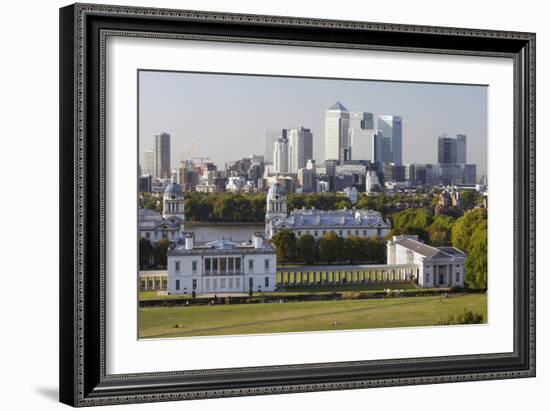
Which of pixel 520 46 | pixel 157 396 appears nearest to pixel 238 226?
pixel 157 396

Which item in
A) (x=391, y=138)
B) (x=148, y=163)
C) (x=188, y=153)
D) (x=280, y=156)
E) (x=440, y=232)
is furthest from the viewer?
(x=440, y=232)

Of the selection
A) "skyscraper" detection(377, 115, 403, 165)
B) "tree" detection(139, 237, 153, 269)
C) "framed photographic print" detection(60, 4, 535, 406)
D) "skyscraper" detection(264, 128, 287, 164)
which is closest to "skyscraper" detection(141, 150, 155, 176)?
"framed photographic print" detection(60, 4, 535, 406)

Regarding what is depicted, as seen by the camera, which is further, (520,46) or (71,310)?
(520,46)

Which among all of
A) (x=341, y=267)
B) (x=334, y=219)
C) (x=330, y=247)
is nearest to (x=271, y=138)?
(x=334, y=219)

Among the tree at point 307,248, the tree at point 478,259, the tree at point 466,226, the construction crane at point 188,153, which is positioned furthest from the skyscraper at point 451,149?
the construction crane at point 188,153

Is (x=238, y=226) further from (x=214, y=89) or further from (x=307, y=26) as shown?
(x=307, y=26)

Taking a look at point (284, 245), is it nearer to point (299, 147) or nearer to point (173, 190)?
point (299, 147)
